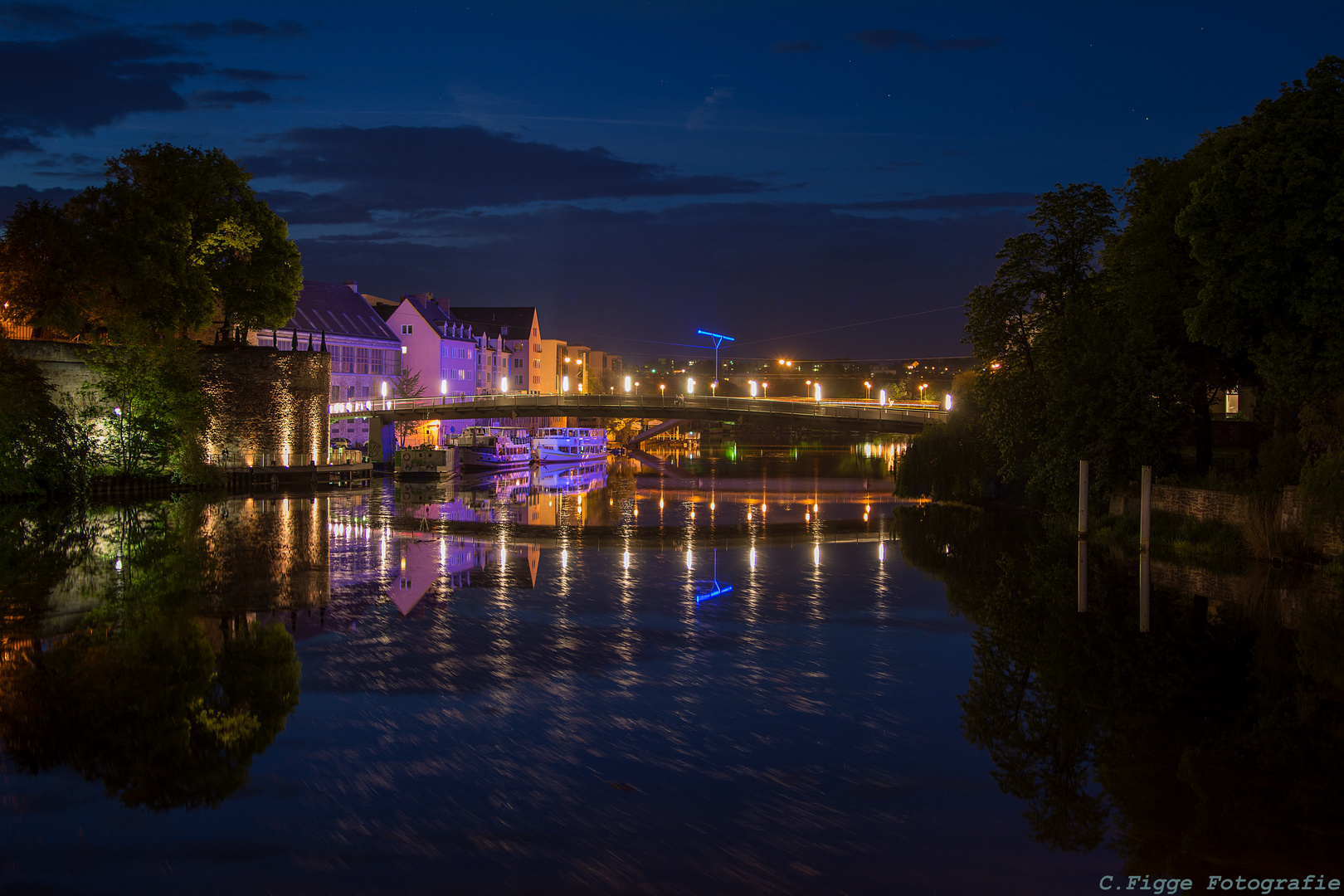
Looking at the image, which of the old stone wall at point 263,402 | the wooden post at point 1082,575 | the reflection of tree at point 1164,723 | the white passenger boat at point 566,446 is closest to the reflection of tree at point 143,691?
the reflection of tree at point 1164,723

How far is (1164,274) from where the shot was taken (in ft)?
99.1

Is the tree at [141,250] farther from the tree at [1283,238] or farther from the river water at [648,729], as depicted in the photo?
the tree at [1283,238]

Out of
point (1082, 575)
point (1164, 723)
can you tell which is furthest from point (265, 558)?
point (1164, 723)

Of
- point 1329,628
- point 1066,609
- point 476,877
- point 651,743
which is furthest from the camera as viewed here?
point 1066,609

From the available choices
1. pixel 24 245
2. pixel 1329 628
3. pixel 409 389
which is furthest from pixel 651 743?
pixel 409 389

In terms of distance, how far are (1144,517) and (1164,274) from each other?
733cm

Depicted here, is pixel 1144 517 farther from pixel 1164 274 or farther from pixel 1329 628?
pixel 1329 628

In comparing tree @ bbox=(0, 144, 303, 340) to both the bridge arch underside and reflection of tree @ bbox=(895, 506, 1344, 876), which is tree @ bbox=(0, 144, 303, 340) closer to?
the bridge arch underside

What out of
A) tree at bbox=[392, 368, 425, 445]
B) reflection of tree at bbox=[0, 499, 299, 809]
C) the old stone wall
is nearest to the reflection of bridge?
tree at bbox=[392, 368, 425, 445]

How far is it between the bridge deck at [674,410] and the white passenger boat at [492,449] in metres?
3.01

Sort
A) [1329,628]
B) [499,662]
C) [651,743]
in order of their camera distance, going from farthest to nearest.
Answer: [1329,628] → [499,662] → [651,743]

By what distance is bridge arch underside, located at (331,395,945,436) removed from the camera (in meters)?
56.2

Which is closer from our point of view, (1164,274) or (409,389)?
(1164,274)

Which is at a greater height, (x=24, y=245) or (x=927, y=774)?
(x=24, y=245)
